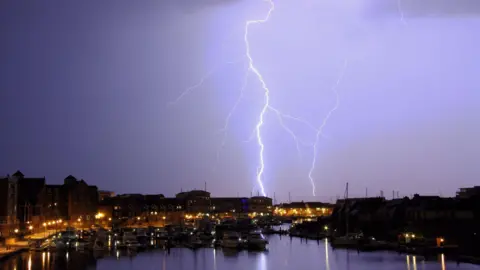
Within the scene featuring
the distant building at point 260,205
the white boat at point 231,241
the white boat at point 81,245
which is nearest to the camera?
the white boat at point 81,245

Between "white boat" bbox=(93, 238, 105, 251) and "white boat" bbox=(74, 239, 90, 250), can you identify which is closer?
"white boat" bbox=(93, 238, 105, 251)

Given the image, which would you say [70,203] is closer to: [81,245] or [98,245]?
[81,245]

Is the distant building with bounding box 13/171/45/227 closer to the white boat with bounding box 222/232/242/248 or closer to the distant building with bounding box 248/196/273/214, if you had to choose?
the white boat with bounding box 222/232/242/248

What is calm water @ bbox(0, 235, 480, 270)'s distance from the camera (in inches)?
1633

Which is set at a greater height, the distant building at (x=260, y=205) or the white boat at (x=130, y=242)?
the distant building at (x=260, y=205)

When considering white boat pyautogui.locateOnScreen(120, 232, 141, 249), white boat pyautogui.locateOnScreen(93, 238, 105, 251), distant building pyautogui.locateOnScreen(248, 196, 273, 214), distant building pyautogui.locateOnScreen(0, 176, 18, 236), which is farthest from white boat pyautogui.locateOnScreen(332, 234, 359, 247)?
distant building pyautogui.locateOnScreen(248, 196, 273, 214)

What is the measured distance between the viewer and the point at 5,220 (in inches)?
2030

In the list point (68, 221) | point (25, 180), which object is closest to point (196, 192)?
point (68, 221)

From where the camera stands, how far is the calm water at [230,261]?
41.5 m

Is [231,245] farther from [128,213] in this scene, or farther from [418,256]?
[128,213]

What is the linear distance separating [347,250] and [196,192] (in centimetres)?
8022

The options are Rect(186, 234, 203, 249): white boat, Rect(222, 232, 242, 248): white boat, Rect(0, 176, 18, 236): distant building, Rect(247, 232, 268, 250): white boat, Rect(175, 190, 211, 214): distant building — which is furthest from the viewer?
Rect(175, 190, 211, 214): distant building

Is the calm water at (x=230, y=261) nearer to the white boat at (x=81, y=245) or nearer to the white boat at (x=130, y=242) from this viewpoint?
the white boat at (x=130, y=242)

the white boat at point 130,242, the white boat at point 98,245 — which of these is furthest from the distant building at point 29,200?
the white boat at point 130,242
